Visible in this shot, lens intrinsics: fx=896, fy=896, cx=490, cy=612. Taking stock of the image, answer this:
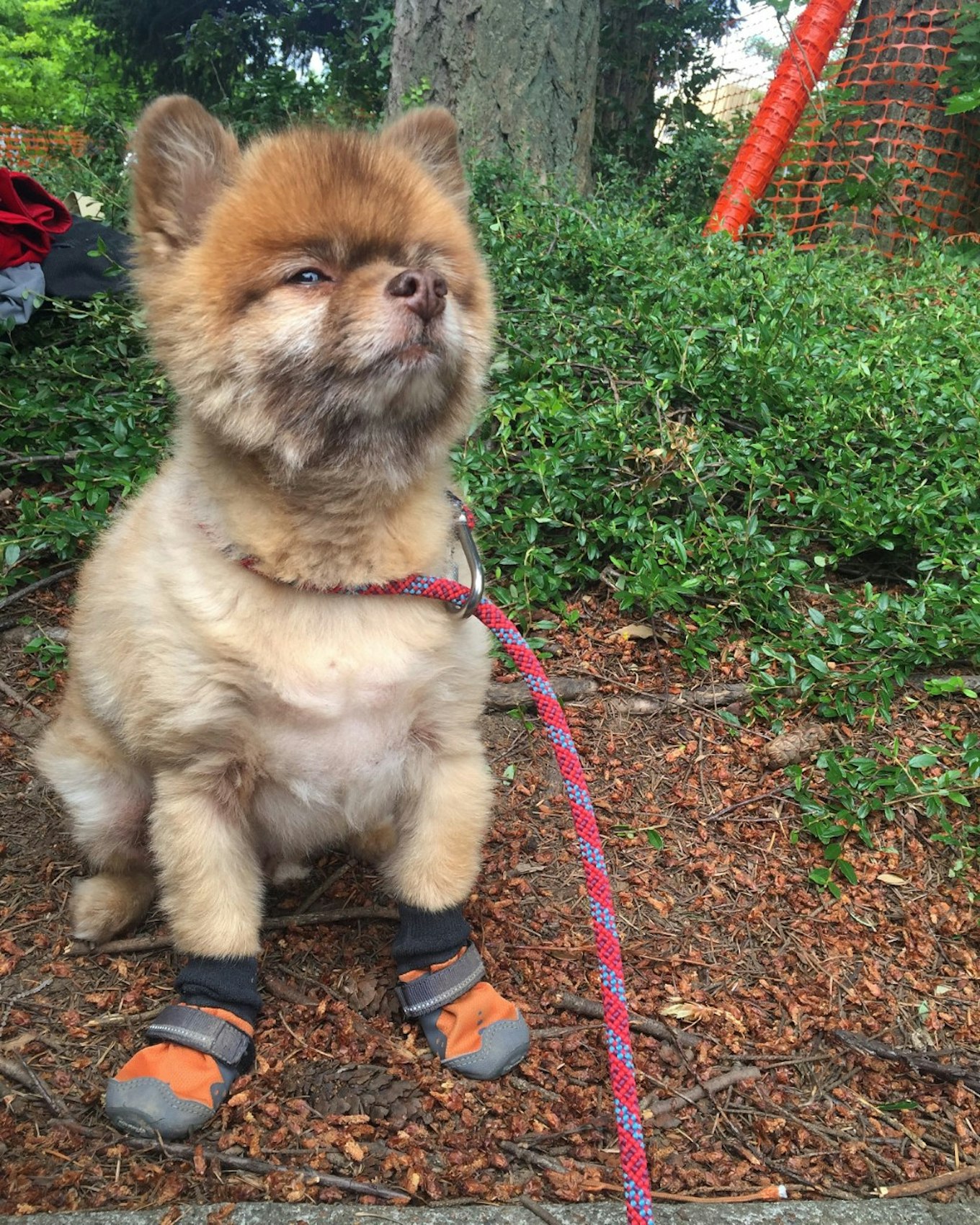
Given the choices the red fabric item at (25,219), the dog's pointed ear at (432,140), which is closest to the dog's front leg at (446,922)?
the dog's pointed ear at (432,140)

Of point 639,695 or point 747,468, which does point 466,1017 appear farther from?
point 747,468

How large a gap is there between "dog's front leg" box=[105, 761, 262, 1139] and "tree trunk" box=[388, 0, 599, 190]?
4946 millimetres

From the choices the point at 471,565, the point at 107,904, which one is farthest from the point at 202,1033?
the point at 471,565

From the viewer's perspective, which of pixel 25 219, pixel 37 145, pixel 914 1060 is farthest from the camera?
pixel 37 145

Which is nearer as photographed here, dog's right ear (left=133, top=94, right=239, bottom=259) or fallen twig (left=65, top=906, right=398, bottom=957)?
dog's right ear (left=133, top=94, right=239, bottom=259)

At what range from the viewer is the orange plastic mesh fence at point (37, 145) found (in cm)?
698

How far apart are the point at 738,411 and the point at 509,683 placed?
1.54 metres

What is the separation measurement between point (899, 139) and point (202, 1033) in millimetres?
7515

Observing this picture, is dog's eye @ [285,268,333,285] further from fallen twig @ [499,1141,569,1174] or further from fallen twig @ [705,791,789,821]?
fallen twig @ [705,791,789,821]

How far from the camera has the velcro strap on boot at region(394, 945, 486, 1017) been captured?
201cm

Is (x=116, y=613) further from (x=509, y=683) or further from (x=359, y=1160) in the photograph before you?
(x=509, y=683)

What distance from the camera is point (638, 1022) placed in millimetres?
2133

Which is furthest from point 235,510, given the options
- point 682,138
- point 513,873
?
point 682,138

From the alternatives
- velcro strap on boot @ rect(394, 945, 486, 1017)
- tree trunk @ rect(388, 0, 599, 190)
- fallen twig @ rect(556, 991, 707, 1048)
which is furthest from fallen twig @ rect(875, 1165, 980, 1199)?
tree trunk @ rect(388, 0, 599, 190)
